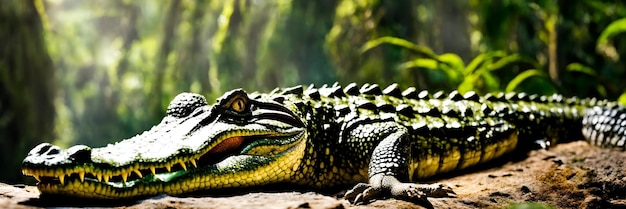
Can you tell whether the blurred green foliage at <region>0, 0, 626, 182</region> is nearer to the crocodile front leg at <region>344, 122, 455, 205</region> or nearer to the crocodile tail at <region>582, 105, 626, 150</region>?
the crocodile tail at <region>582, 105, 626, 150</region>

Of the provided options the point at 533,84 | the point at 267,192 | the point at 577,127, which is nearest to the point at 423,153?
the point at 267,192

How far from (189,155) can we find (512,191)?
1.58 meters

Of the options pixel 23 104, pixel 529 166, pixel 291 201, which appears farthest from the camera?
pixel 23 104

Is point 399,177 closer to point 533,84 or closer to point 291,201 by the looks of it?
point 291,201

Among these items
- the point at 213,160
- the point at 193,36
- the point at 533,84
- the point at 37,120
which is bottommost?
the point at 213,160

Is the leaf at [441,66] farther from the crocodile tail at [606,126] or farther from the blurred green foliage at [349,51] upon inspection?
the crocodile tail at [606,126]

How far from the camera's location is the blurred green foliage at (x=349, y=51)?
262 inches

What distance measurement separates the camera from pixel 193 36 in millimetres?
11328

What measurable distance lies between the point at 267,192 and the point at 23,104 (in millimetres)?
6283

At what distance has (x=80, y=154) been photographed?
84.2 inches

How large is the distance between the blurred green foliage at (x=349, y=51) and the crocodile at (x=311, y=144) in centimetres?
194

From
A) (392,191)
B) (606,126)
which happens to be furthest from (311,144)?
(606,126)

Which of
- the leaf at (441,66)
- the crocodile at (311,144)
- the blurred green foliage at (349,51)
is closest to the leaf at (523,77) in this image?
the blurred green foliage at (349,51)

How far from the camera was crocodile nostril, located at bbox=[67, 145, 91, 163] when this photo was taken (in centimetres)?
213
